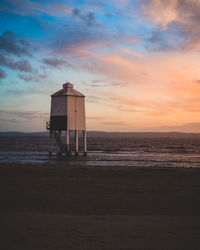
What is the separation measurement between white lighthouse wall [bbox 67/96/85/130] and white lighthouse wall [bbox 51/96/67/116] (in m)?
0.62

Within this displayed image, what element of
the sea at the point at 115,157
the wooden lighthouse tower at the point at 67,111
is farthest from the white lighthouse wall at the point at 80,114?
the sea at the point at 115,157

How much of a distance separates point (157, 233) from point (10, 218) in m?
4.20

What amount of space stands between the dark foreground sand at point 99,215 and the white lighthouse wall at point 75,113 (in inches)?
782

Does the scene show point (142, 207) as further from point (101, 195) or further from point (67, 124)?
point (67, 124)

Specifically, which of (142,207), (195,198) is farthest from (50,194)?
(195,198)

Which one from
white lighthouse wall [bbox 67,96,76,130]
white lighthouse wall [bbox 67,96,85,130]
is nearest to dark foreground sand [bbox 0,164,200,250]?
white lighthouse wall [bbox 67,96,76,130]

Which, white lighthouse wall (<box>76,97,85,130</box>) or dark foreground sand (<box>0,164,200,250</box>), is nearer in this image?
dark foreground sand (<box>0,164,200,250</box>)

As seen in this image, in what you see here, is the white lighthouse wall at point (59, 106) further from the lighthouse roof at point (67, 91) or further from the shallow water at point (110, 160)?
the shallow water at point (110, 160)

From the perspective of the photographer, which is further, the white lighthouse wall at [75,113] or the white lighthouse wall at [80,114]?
the white lighthouse wall at [80,114]

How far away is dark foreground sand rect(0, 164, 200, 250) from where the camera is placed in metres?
5.44

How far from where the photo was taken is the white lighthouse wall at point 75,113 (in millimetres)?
33438

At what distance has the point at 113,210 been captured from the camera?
8.46 metres

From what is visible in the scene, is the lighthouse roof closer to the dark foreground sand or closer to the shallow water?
the shallow water

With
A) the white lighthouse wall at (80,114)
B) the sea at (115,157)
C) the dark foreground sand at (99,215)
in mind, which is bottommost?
the sea at (115,157)
